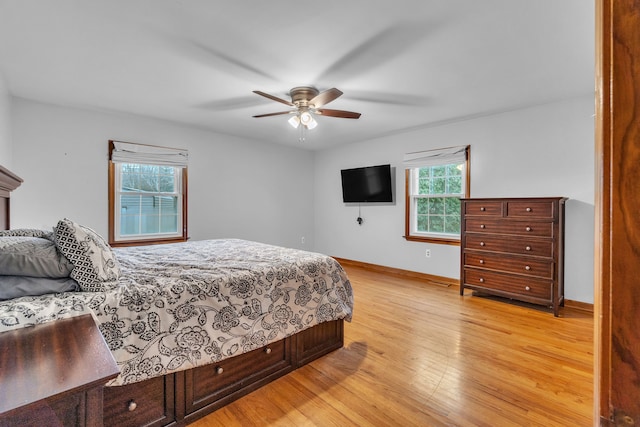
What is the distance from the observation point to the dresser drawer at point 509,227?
126 inches

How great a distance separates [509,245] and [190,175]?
433 cm

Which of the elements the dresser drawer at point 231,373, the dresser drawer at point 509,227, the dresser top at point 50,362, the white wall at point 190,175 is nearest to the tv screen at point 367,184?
the white wall at point 190,175

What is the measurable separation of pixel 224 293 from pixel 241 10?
172 centimetres

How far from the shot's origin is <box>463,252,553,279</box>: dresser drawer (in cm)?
319

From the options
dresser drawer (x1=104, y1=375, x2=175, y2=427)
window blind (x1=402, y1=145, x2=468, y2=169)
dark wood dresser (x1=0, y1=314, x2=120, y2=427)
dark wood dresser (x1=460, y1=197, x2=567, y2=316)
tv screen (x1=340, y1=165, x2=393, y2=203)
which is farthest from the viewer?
tv screen (x1=340, y1=165, x2=393, y2=203)

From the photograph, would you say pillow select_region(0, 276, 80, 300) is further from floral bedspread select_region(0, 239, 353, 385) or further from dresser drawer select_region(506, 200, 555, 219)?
dresser drawer select_region(506, 200, 555, 219)

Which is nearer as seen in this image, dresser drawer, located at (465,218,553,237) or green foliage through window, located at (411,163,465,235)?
dresser drawer, located at (465,218,553,237)

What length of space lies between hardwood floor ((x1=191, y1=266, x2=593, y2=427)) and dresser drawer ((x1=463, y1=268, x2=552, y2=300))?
0.22 m

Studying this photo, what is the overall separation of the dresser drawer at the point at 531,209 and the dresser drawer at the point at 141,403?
11.9ft

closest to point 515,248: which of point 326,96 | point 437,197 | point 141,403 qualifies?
point 437,197

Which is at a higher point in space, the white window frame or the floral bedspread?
the white window frame

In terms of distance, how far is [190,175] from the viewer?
441cm

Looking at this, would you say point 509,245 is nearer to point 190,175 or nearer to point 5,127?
point 190,175

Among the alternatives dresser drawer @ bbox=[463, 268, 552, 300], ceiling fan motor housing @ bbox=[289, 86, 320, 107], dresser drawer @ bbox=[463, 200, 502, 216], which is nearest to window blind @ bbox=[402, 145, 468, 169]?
dresser drawer @ bbox=[463, 200, 502, 216]
